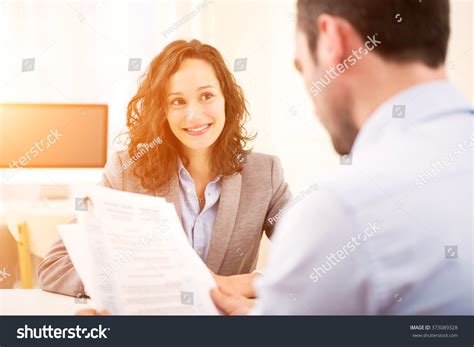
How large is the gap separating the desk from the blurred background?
0.24m

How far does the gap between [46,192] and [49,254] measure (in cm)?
35

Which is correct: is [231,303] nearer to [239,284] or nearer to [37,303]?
[239,284]

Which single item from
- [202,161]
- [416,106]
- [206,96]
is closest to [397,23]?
[416,106]

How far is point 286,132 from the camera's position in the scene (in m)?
1.90

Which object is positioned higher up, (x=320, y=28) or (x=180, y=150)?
(x=320, y=28)

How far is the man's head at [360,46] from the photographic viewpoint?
3.83 ft

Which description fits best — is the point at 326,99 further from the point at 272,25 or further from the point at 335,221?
the point at 272,25

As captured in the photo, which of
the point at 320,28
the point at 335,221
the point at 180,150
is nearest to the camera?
the point at 335,221

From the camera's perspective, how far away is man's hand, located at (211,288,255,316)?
140cm

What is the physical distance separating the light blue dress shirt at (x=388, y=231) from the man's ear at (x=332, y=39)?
0.19 meters

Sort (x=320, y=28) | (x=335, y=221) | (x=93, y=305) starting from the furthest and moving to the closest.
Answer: (x=93, y=305) → (x=320, y=28) → (x=335, y=221)
